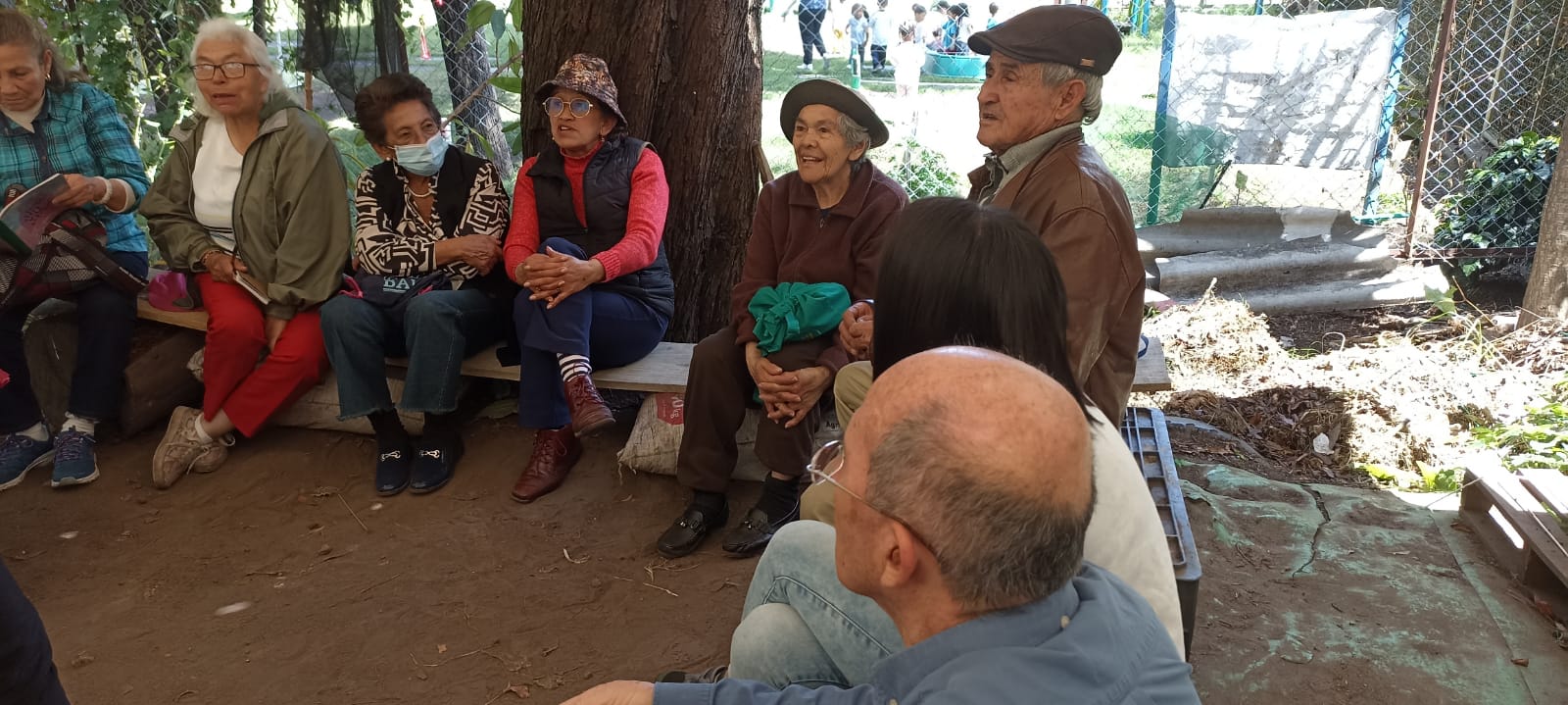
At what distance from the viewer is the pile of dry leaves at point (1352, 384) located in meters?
4.61

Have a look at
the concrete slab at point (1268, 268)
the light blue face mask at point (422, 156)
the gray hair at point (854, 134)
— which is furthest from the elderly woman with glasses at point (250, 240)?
the concrete slab at point (1268, 268)

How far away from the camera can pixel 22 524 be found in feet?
12.5

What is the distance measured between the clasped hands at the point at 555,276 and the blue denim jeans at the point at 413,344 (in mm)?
349

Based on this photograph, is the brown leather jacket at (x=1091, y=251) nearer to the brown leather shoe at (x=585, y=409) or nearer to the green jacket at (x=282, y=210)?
the brown leather shoe at (x=585, y=409)

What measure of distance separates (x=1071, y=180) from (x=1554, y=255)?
4.31 meters

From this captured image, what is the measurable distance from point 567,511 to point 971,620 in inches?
105

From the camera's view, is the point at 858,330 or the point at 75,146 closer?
the point at 858,330

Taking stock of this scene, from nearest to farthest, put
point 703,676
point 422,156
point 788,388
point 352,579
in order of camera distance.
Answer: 1. point 703,676
2. point 788,388
3. point 352,579
4. point 422,156

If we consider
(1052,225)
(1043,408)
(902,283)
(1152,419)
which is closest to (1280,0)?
(1152,419)

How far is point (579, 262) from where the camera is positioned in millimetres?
3686

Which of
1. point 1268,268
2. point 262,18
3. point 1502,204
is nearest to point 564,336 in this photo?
point 262,18

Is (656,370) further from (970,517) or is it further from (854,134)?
(970,517)

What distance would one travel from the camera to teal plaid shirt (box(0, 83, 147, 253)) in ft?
13.4

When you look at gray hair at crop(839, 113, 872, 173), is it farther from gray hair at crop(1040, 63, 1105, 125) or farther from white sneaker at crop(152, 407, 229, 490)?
white sneaker at crop(152, 407, 229, 490)
